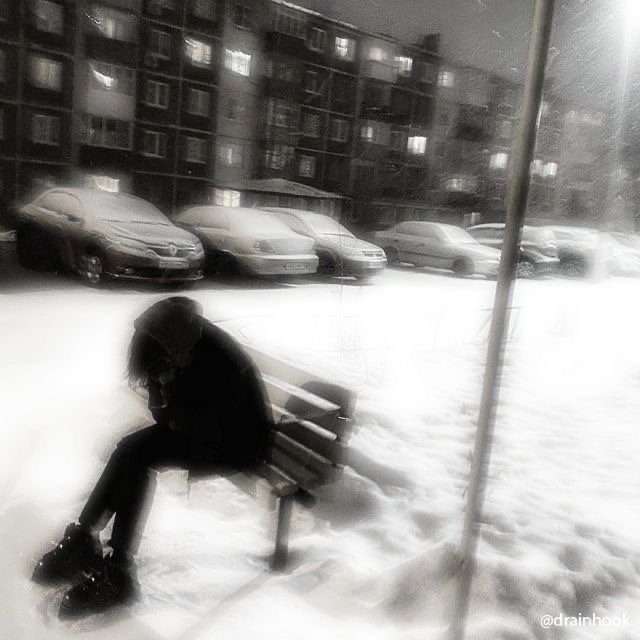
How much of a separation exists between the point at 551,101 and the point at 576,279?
2.61m

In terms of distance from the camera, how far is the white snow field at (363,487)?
57.8 inches

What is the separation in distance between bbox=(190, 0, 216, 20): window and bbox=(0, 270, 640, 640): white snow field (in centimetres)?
111

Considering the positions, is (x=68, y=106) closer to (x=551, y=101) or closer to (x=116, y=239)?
(x=116, y=239)

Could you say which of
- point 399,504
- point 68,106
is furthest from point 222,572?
point 68,106

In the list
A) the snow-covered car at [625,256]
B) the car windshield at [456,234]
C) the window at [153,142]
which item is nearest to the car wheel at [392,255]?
the car windshield at [456,234]

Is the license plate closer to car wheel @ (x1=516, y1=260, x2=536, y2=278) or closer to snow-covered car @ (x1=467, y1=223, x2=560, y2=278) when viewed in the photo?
snow-covered car @ (x1=467, y1=223, x2=560, y2=278)

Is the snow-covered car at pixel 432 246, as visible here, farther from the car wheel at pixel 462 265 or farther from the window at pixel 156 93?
the window at pixel 156 93

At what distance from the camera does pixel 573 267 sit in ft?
14.4

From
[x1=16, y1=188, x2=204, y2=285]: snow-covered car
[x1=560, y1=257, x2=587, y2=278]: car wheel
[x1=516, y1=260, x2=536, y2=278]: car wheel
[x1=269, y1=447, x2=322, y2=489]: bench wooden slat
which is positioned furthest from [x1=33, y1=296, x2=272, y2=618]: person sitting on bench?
[x1=560, y1=257, x2=587, y2=278]: car wheel

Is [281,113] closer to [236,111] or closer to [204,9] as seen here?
[236,111]

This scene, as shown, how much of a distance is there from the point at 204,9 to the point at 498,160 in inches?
53.1

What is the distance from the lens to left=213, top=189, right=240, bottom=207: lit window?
7.25ft

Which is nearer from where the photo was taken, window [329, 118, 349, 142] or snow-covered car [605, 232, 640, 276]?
Answer: window [329, 118, 349, 142]

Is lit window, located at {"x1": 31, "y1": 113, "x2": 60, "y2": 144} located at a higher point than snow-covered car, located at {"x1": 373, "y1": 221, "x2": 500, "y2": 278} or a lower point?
higher
